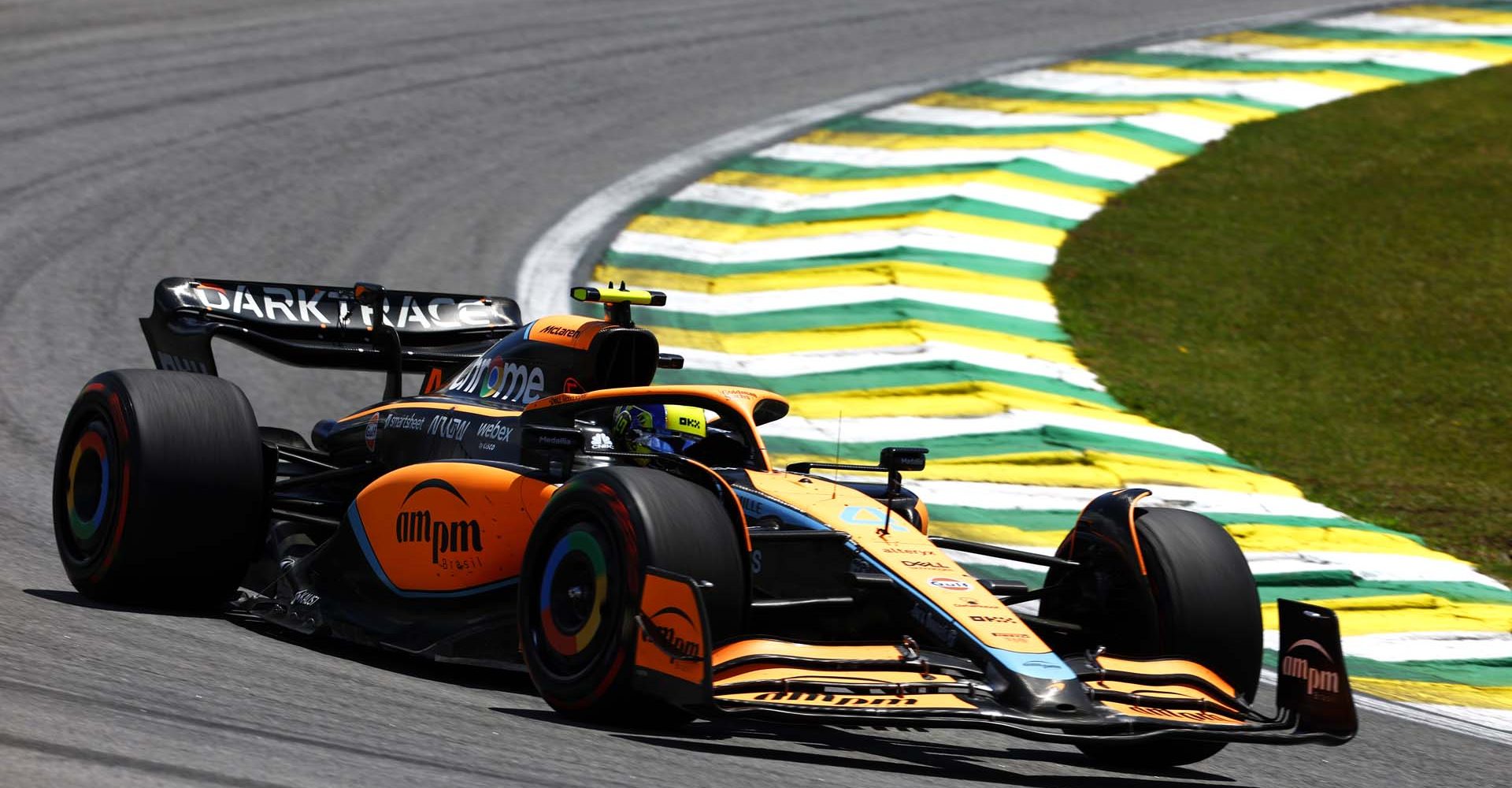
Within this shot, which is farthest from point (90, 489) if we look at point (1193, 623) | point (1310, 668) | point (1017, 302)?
point (1017, 302)

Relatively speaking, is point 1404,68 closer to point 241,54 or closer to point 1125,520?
point 241,54

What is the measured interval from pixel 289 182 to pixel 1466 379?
348 inches

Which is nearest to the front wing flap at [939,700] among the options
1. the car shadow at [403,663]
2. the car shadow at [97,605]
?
the car shadow at [403,663]

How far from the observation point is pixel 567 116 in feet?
56.8

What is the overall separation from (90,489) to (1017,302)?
23.0 feet

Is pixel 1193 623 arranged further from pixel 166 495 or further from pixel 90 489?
pixel 90 489

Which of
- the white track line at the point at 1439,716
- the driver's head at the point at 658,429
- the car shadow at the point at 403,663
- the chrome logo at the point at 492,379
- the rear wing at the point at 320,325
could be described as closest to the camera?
the car shadow at the point at 403,663

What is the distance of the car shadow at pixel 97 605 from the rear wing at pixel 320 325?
152cm

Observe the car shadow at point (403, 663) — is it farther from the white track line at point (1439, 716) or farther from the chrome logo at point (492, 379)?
the white track line at point (1439, 716)

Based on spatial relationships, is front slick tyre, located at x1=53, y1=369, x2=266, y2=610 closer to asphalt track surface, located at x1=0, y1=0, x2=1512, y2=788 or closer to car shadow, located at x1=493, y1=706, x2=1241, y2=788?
asphalt track surface, located at x1=0, y1=0, x2=1512, y2=788

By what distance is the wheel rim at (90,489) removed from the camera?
696 cm

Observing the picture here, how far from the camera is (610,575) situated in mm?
5582

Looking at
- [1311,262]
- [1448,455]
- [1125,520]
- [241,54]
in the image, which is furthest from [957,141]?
[1125,520]

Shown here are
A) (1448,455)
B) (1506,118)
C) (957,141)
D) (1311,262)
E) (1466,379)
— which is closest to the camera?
(1448,455)
